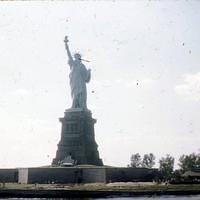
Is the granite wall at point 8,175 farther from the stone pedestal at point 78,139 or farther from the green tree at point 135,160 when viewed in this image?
the green tree at point 135,160

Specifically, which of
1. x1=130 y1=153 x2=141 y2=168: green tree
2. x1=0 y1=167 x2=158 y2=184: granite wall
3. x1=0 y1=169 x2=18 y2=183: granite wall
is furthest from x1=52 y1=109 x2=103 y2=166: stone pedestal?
x1=130 y1=153 x2=141 y2=168: green tree

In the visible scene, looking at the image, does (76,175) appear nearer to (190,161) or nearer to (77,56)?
(77,56)

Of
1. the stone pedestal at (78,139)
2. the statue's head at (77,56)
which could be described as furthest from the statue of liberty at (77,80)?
the stone pedestal at (78,139)

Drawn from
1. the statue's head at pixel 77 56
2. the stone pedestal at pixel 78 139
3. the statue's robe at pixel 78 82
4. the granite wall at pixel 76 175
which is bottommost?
the granite wall at pixel 76 175

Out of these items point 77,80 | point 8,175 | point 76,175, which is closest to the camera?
point 76,175

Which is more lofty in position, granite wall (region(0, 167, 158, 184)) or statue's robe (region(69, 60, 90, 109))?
statue's robe (region(69, 60, 90, 109))

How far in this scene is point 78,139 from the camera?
64.0 m

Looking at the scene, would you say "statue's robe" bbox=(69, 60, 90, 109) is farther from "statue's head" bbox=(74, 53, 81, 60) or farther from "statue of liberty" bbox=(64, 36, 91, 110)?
"statue's head" bbox=(74, 53, 81, 60)

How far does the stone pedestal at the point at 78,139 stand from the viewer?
63094mm

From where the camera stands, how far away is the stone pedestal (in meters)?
63.1

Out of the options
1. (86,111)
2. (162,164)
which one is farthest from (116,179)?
(162,164)

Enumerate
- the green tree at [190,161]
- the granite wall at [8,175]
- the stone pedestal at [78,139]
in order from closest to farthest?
1. the granite wall at [8,175]
2. the stone pedestal at [78,139]
3. the green tree at [190,161]

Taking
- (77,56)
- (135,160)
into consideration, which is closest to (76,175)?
(77,56)

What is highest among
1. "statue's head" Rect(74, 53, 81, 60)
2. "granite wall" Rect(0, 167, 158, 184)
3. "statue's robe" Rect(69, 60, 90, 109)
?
"statue's head" Rect(74, 53, 81, 60)
